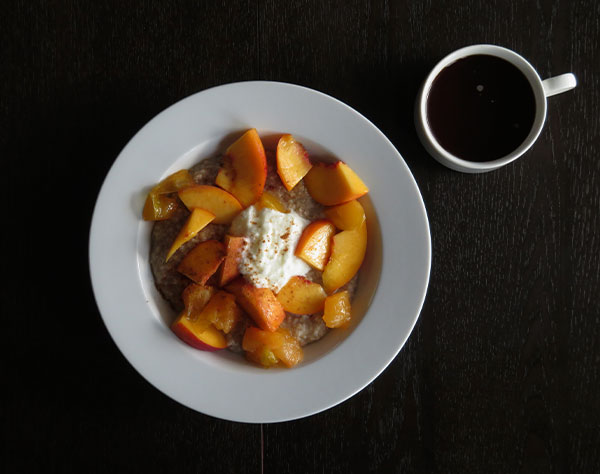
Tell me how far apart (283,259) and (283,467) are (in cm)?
62

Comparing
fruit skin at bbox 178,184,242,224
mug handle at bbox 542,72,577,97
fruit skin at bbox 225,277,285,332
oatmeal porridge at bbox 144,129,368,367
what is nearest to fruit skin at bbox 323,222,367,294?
oatmeal porridge at bbox 144,129,368,367

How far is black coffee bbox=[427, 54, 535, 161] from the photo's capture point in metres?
1.38

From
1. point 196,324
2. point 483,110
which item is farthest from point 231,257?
point 483,110

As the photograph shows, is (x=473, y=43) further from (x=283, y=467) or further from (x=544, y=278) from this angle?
(x=283, y=467)

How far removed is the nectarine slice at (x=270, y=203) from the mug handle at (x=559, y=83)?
0.74 m

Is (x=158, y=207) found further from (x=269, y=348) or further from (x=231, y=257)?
(x=269, y=348)

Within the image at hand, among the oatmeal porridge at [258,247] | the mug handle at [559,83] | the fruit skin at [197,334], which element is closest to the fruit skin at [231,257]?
the oatmeal porridge at [258,247]

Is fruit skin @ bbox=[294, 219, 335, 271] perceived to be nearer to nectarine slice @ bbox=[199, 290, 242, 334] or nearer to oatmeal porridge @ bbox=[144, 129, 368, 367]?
oatmeal porridge @ bbox=[144, 129, 368, 367]

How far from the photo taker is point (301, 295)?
1.31 meters

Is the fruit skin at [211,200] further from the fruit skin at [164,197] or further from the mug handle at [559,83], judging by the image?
the mug handle at [559,83]

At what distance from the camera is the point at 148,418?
4.82ft

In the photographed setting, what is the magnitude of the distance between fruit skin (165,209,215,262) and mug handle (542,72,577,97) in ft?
3.00

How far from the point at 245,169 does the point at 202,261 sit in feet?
0.81

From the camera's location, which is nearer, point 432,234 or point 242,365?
point 242,365
